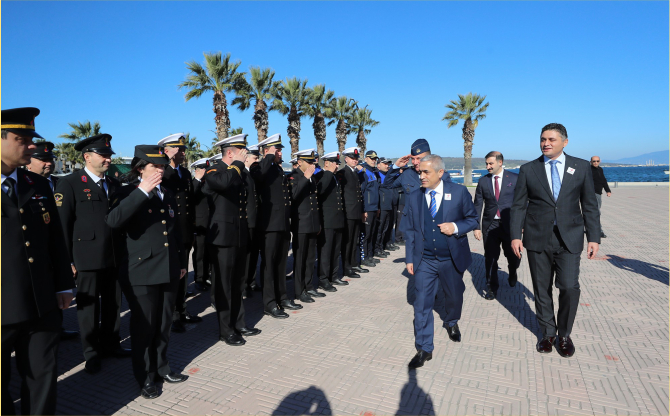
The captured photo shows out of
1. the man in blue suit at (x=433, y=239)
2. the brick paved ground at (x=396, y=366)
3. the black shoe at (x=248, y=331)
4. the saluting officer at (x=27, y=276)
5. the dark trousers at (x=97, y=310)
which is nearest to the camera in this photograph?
the saluting officer at (x=27, y=276)

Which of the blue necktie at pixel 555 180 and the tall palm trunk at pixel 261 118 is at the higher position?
the tall palm trunk at pixel 261 118

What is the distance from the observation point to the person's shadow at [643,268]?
7.42 meters

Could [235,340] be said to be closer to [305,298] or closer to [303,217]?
[305,298]

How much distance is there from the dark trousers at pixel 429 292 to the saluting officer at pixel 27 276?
316 cm

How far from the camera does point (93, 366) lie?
414 centimetres

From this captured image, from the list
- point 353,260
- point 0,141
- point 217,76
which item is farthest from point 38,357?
point 217,76

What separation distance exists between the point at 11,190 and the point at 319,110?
34713 millimetres

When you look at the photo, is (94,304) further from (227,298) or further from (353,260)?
(353,260)

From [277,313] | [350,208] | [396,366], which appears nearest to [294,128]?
[350,208]

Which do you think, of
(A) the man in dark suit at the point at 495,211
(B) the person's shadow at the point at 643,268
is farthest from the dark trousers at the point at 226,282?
(B) the person's shadow at the point at 643,268

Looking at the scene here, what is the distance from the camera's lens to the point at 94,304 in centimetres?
429

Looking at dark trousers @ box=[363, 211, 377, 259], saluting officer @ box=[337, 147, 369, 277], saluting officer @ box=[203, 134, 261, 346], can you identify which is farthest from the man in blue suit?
dark trousers @ box=[363, 211, 377, 259]

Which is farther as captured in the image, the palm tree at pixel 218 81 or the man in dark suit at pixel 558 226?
the palm tree at pixel 218 81

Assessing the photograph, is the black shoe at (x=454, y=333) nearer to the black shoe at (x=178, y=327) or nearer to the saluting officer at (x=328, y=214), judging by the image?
the saluting officer at (x=328, y=214)
